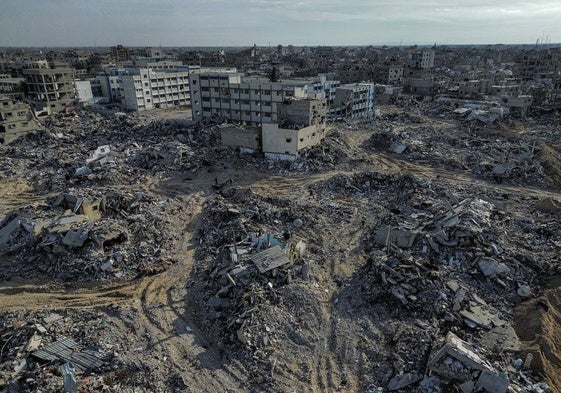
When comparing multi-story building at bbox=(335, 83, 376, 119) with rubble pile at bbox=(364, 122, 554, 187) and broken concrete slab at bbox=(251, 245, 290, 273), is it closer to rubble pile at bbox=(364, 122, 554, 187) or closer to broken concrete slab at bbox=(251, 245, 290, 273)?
rubble pile at bbox=(364, 122, 554, 187)

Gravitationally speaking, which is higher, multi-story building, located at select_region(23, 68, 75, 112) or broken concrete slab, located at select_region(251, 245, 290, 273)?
multi-story building, located at select_region(23, 68, 75, 112)

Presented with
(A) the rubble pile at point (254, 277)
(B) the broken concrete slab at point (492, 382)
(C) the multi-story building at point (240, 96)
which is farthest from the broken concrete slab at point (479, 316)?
(C) the multi-story building at point (240, 96)

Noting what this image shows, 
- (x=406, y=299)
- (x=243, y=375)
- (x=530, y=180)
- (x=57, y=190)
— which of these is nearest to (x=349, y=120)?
(x=530, y=180)

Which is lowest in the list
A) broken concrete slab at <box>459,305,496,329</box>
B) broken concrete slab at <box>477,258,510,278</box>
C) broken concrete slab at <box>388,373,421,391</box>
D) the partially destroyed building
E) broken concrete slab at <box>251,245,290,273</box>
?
broken concrete slab at <box>388,373,421,391</box>

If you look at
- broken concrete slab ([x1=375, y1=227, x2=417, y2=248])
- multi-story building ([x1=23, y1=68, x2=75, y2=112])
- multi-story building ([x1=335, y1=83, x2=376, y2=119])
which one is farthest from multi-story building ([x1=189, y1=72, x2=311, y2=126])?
broken concrete slab ([x1=375, y1=227, x2=417, y2=248])

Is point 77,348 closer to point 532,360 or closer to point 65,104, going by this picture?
point 532,360

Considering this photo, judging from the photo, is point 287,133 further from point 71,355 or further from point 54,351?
point 54,351

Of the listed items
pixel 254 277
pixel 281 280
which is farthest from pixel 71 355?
pixel 281 280
